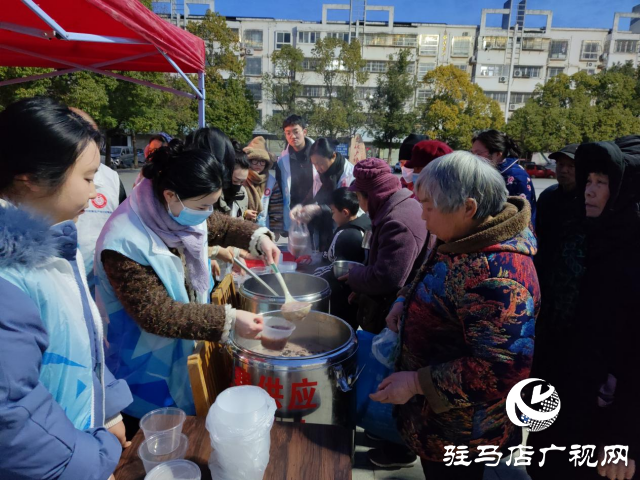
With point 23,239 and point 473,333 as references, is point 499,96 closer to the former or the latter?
point 473,333

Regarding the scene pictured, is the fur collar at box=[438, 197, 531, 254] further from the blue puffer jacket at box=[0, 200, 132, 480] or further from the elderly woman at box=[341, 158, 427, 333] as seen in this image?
the blue puffer jacket at box=[0, 200, 132, 480]

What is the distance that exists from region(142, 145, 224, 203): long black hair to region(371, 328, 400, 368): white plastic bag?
3.37 ft

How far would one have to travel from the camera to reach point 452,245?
1.41 meters

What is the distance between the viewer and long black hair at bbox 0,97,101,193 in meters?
1.07

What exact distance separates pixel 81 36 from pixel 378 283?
116 inches

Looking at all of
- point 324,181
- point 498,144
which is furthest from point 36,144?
point 498,144

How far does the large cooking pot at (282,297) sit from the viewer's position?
2.09m

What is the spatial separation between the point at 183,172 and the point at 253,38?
148ft

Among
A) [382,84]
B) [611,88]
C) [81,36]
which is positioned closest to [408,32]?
[382,84]

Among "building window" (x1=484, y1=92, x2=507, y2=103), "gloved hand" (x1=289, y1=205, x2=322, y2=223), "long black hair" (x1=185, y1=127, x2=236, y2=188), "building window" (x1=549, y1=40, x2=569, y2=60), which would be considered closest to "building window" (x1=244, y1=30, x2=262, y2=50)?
"building window" (x1=484, y1=92, x2=507, y2=103)

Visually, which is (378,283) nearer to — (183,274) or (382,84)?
(183,274)

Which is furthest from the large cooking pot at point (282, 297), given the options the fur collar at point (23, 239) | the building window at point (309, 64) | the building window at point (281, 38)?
the building window at point (281, 38)

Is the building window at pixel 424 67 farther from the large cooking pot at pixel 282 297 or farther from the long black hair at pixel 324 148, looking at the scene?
the large cooking pot at pixel 282 297

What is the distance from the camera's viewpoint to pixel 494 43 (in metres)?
42.2
